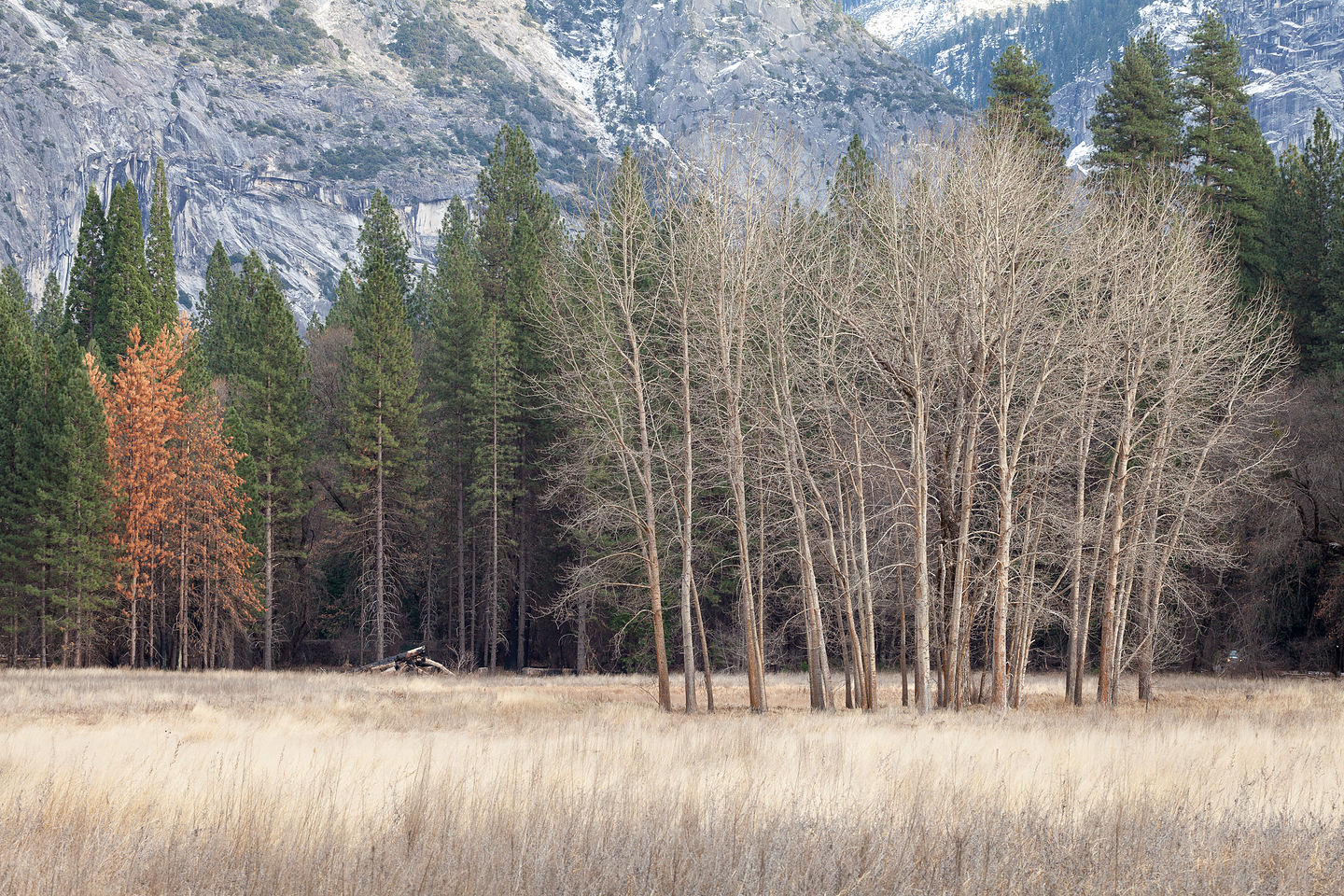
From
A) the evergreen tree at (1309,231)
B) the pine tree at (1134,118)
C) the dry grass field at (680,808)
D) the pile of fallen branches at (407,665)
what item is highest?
the pine tree at (1134,118)

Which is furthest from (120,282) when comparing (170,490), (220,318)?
(170,490)

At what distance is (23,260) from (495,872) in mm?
170421

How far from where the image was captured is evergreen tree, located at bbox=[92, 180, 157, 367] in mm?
44094

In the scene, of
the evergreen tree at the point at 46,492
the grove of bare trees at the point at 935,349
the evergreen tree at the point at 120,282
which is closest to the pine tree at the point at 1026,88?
the grove of bare trees at the point at 935,349

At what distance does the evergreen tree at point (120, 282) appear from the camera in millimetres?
44094

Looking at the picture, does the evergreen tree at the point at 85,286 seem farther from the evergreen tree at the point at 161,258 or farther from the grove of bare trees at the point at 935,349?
the grove of bare trees at the point at 935,349

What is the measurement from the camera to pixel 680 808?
7.72 meters

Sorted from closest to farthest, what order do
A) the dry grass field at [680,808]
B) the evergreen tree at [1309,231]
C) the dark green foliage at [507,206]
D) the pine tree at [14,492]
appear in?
the dry grass field at [680,808] → the evergreen tree at [1309,231] → the pine tree at [14,492] → the dark green foliage at [507,206]

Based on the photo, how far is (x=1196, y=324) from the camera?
69.8 ft

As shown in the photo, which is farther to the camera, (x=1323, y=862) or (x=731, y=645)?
(x=731, y=645)

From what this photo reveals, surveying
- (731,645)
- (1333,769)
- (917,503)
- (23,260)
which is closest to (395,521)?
(731,645)

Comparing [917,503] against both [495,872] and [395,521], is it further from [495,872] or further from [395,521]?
[395,521]

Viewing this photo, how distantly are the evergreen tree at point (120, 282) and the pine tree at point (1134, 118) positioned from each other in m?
38.5

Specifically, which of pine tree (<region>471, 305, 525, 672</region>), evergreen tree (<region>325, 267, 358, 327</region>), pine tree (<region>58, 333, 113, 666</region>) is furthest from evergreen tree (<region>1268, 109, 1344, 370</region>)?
evergreen tree (<region>325, 267, 358, 327</region>)
